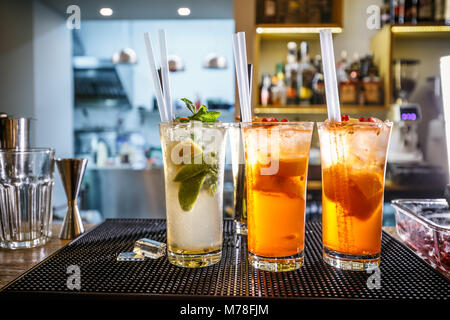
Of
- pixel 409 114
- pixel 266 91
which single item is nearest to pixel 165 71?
pixel 266 91

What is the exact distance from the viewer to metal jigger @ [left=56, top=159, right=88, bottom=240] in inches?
41.3

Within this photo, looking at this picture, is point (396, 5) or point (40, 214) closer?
point (40, 214)

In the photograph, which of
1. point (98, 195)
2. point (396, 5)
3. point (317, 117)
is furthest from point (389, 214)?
point (98, 195)

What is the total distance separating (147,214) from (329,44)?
3.62 m

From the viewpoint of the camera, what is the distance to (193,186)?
76cm

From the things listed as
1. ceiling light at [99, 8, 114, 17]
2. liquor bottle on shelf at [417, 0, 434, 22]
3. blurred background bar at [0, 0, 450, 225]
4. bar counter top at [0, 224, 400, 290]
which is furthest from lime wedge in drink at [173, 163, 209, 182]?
ceiling light at [99, 8, 114, 17]

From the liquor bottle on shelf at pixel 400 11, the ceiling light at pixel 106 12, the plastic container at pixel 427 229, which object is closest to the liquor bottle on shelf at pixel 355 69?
the liquor bottle on shelf at pixel 400 11

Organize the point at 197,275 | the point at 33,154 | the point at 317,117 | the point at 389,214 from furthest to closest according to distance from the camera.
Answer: the point at 317,117 → the point at 389,214 → the point at 33,154 → the point at 197,275

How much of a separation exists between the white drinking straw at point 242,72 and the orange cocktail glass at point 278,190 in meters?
0.10

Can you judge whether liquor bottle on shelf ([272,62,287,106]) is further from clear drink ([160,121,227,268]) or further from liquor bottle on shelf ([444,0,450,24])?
clear drink ([160,121,227,268])

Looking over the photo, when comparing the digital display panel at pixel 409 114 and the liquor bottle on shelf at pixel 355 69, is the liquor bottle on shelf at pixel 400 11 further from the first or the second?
the digital display panel at pixel 409 114

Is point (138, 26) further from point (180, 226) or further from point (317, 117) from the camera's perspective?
point (180, 226)

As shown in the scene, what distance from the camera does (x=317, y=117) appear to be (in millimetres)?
3420

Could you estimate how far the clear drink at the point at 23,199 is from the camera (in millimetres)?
958
